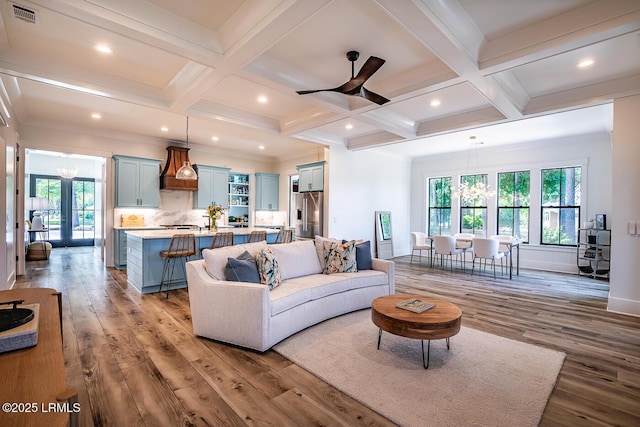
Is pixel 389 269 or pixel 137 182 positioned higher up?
pixel 137 182

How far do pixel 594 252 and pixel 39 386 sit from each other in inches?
332

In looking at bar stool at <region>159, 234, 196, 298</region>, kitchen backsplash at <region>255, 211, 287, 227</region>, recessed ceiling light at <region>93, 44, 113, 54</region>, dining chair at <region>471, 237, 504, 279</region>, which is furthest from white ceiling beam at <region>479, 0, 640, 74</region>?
kitchen backsplash at <region>255, 211, 287, 227</region>

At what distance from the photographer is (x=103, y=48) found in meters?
3.40

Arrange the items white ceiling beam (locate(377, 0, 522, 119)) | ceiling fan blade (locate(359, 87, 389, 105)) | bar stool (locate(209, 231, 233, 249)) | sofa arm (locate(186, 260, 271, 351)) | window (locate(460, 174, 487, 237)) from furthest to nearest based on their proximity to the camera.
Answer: window (locate(460, 174, 487, 237)) → bar stool (locate(209, 231, 233, 249)) → ceiling fan blade (locate(359, 87, 389, 105)) → sofa arm (locate(186, 260, 271, 351)) → white ceiling beam (locate(377, 0, 522, 119))

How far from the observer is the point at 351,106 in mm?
4852

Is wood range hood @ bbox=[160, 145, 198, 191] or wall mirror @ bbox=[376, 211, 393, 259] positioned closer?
wood range hood @ bbox=[160, 145, 198, 191]

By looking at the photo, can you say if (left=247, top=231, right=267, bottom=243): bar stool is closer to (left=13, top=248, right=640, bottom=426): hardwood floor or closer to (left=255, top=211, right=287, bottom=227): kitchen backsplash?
(left=13, top=248, right=640, bottom=426): hardwood floor

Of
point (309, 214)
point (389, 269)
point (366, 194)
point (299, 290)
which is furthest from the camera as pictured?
point (366, 194)

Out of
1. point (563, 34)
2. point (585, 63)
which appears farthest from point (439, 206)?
point (563, 34)

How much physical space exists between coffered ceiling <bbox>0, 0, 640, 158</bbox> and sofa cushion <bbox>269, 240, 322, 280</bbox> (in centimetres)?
206

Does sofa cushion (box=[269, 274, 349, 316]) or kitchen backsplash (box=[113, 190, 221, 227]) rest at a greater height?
kitchen backsplash (box=[113, 190, 221, 227])

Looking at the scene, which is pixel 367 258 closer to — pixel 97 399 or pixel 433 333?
pixel 433 333

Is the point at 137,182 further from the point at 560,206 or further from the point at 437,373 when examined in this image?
the point at 560,206

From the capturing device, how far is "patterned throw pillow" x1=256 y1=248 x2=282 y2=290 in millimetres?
3348
